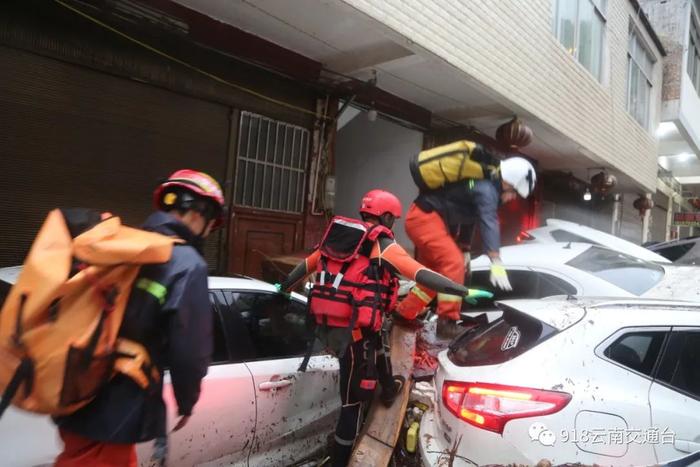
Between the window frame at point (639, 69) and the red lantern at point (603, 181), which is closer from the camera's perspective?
the red lantern at point (603, 181)

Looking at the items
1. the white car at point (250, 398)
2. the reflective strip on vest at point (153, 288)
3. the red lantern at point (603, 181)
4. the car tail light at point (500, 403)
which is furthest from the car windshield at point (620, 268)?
the red lantern at point (603, 181)

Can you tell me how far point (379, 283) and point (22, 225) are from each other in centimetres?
377

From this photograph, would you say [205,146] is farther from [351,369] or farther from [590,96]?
[590,96]

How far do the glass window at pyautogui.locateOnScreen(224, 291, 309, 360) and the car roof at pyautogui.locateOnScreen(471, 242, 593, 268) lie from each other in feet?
6.98

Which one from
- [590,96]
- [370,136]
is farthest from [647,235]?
[370,136]

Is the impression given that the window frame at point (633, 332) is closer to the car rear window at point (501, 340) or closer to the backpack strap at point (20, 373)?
the car rear window at point (501, 340)

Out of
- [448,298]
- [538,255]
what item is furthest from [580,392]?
[538,255]

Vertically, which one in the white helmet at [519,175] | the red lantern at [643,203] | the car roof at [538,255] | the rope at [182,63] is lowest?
the car roof at [538,255]

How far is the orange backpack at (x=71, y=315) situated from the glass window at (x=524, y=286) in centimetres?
387

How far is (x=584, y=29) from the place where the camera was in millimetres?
10250

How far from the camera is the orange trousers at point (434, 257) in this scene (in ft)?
12.8

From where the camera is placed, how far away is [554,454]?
2215 millimetres

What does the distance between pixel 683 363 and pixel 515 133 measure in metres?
Answer: 6.16
